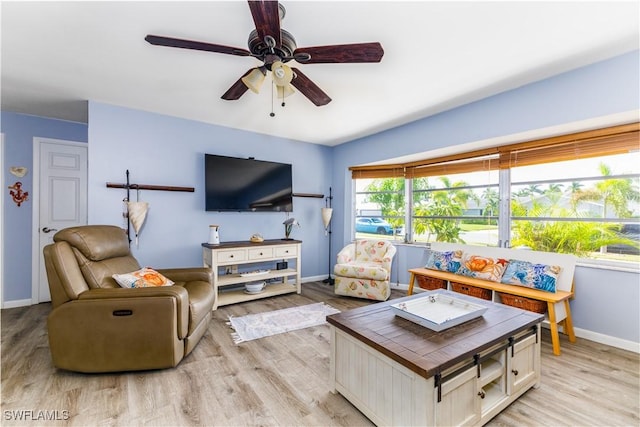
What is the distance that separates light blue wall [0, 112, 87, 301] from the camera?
3.53m

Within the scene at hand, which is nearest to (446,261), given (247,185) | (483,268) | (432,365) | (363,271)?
(483,268)

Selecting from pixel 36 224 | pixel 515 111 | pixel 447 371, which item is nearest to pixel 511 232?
pixel 515 111

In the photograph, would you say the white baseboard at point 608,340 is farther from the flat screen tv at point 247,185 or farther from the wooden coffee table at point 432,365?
the flat screen tv at point 247,185

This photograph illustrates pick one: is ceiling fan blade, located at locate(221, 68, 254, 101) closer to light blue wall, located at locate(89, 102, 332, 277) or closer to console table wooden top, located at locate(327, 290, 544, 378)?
light blue wall, located at locate(89, 102, 332, 277)

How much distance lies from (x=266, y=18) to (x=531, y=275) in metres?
3.13

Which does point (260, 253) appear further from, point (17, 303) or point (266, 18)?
point (17, 303)

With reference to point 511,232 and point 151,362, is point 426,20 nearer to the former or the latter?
point 511,232

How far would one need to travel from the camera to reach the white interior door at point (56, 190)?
3689 mm

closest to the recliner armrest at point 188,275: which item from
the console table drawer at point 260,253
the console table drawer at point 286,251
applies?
the console table drawer at point 260,253

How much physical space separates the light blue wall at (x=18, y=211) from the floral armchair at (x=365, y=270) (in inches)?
156

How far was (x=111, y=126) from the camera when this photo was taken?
3.30 meters

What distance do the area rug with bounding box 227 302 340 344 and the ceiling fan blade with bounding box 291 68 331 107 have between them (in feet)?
7.23

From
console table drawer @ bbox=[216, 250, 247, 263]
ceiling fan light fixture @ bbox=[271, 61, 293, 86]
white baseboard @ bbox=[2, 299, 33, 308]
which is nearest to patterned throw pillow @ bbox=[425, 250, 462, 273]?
console table drawer @ bbox=[216, 250, 247, 263]

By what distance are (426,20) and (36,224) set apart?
4867mm
